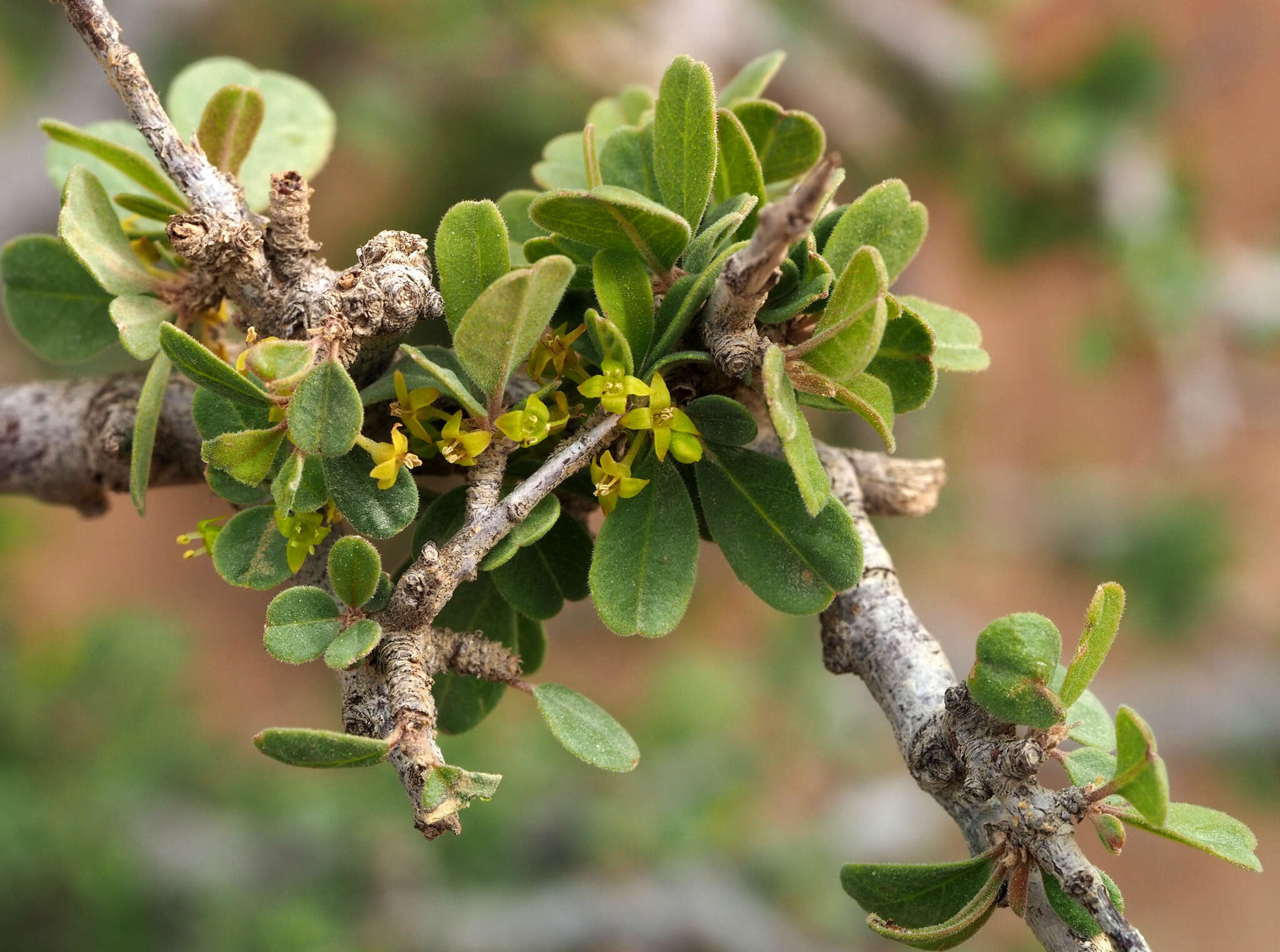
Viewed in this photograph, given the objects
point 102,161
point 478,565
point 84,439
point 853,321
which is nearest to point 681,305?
point 853,321

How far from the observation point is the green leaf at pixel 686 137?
0.75 m

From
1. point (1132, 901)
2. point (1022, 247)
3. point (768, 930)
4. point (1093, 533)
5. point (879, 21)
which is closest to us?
point (768, 930)

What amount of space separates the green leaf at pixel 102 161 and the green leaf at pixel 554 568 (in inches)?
21.1

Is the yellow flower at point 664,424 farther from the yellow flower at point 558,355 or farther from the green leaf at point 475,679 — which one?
the green leaf at point 475,679

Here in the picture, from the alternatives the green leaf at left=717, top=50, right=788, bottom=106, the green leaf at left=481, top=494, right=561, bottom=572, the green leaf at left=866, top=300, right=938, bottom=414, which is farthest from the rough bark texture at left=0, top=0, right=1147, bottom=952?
the green leaf at left=717, top=50, right=788, bottom=106

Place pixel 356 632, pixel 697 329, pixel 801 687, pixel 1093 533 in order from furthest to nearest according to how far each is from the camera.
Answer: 1. pixel 1093 533
2. pixel 801 687
3. pixel 697 329
4. pixel 356 632

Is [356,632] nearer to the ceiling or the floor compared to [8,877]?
nearer to the ceiling

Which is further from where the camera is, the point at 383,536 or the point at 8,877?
the point at 8,877

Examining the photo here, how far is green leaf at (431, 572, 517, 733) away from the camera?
89cm

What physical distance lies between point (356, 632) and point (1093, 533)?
5.51m

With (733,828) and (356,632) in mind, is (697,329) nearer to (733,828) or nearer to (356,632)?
(356,632)

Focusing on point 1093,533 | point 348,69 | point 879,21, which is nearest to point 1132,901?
point 1093,533

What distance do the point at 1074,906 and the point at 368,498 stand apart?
571 millimetres

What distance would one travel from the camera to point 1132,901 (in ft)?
19.7
